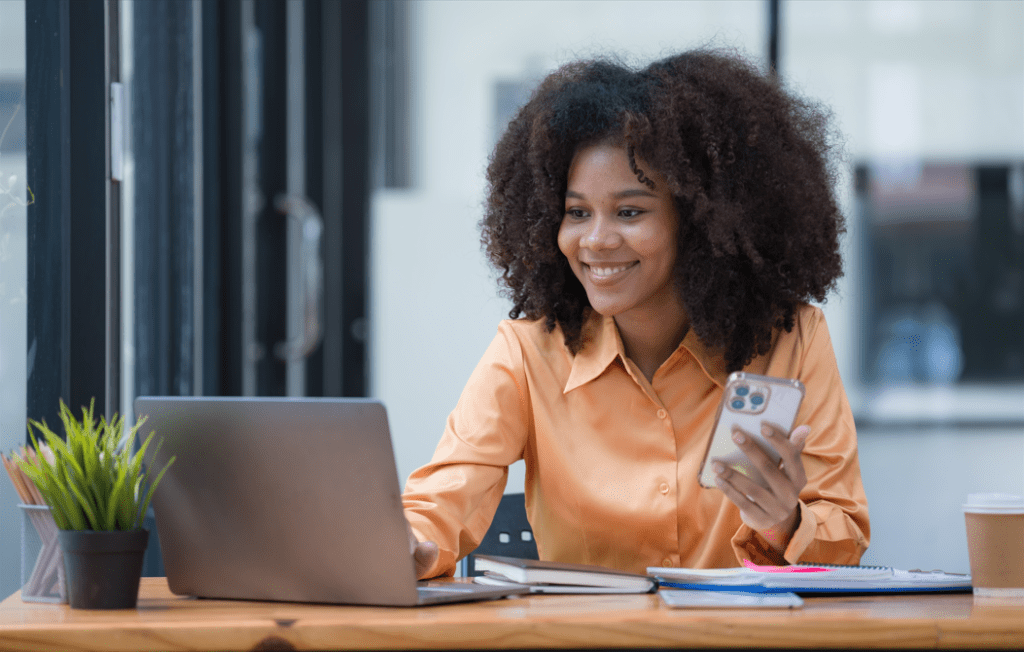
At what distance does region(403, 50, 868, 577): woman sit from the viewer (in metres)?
1.62

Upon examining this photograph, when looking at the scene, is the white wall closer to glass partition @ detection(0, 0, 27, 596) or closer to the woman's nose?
the woman's nose

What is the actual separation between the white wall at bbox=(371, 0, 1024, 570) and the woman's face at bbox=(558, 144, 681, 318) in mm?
1697

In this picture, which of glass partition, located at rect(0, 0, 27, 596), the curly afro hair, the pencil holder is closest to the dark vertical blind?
glass partition, located at rect(0, 0, 27, 596)

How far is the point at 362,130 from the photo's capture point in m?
3.84

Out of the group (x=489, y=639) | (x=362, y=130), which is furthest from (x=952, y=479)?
(x=489, y=639)

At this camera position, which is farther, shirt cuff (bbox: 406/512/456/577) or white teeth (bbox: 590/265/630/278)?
white teeth (bbox: 590/265/630/278)

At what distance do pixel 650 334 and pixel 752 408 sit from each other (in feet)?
1.80

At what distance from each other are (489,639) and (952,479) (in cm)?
289

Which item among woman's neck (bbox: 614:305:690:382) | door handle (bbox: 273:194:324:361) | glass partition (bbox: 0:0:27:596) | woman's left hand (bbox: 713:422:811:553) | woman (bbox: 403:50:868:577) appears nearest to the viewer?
woman's left hand (bbox: 713:422:811:553)

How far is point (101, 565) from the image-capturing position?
3.63ft

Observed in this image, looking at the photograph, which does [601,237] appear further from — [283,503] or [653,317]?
[283,503]

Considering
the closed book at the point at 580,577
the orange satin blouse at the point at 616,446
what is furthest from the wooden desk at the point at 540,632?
the orange satin blouse at the point at 616,446

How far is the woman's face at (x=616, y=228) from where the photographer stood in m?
1.66

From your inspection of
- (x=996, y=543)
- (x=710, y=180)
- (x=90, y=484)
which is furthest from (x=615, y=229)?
(x=90, y=484)
